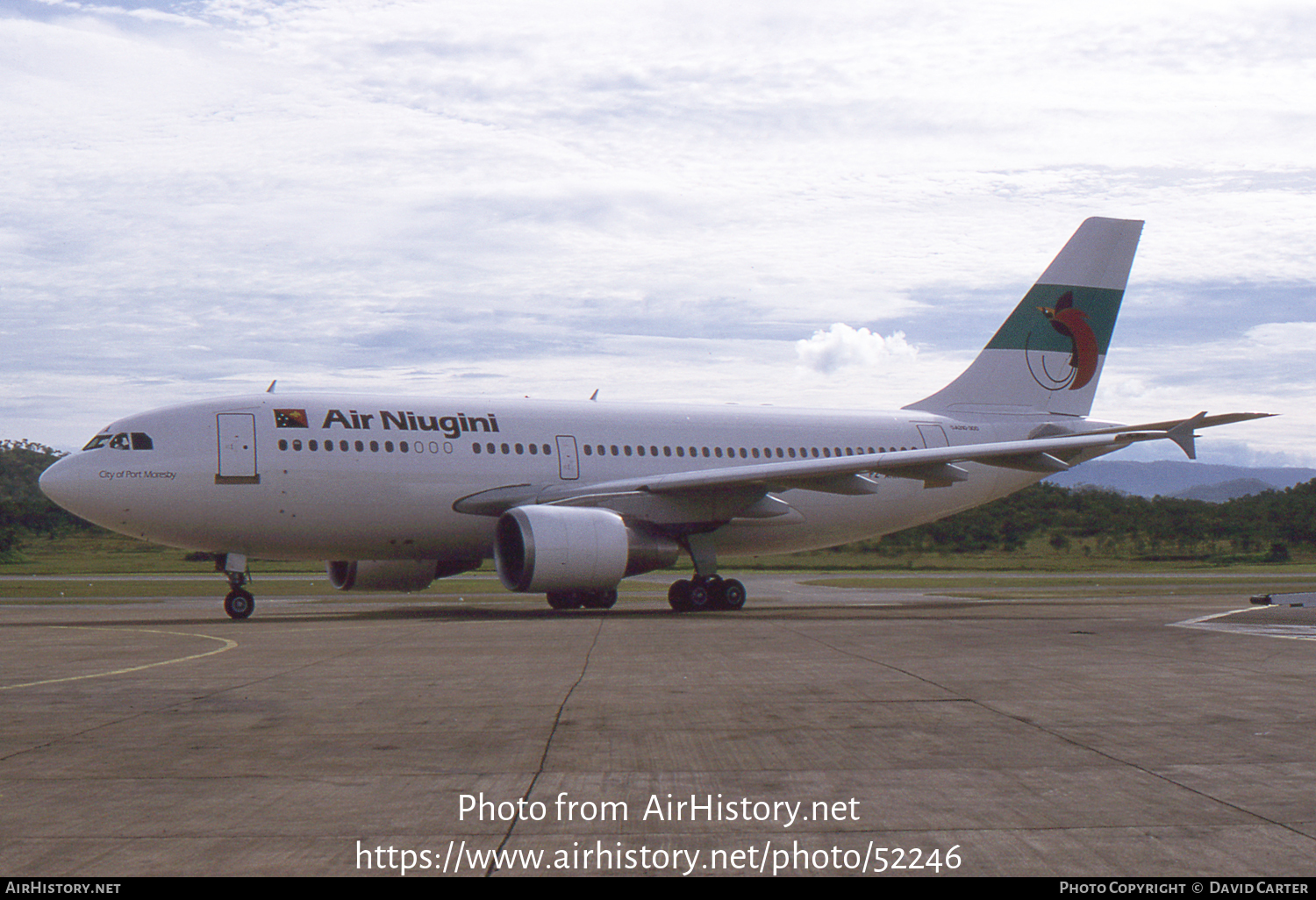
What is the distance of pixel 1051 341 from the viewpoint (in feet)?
92.4

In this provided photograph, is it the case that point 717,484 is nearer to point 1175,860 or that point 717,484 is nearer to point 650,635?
point 650,635

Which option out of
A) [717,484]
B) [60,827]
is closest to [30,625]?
[717,484]

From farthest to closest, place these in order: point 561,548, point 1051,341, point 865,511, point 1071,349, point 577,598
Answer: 1. point 1071,349
2. point 1051,341
3. point 865,511
4. point 577,598
5. point 561,548

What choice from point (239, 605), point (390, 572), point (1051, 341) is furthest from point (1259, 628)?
point (390, 572)

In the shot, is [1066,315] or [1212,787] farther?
[1066,315]

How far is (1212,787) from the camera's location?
6020 millimetres

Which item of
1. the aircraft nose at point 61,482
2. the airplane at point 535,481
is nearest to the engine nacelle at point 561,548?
the airplane at point 535,481

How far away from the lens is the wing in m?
21.3

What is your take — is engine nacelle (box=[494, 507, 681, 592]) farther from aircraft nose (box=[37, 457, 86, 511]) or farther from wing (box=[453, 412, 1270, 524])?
aircraft nose (box=[37, 457, 86, 511])

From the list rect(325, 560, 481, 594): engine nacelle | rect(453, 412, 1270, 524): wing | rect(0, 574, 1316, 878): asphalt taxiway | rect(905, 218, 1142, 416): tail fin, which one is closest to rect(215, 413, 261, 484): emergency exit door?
rect(453, 412, 1270, 524): wing

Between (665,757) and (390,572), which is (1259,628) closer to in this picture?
(665,757)

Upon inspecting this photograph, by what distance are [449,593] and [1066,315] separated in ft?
55.3

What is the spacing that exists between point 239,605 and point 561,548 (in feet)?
18.0

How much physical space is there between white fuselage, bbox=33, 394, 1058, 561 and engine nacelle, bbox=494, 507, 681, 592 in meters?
1.65
